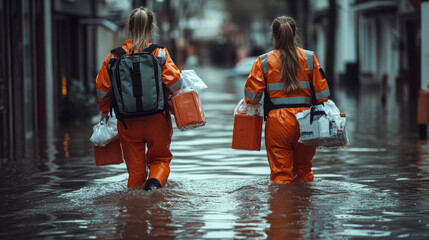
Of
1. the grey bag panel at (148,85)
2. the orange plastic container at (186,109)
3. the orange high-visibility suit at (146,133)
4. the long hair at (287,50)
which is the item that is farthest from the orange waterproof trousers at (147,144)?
the long hair at (287,50)

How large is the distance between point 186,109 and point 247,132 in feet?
2.17

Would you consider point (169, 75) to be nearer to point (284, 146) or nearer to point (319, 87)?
point (284, 146)

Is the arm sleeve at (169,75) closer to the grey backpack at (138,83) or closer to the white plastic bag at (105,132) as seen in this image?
the grey backpack at (138,83)

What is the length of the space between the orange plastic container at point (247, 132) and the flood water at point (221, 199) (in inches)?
15.6

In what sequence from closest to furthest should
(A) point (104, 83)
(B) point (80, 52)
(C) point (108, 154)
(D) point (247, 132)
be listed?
(A) point (104, 83), (D) point (247, 132), (C) point (108, 154), (B) point (80, 52)

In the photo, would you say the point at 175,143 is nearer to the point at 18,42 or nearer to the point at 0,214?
the point at 18,42

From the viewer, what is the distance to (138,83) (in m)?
7.77

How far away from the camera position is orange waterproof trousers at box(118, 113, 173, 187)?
7.96 metres

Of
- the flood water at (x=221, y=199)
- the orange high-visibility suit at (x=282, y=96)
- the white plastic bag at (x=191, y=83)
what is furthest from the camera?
the white plastic bag at (x=191, y=83)

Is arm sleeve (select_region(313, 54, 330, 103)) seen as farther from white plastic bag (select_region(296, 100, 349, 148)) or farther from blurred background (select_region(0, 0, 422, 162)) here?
blurred background (select_region(0, 0, 422, 162))

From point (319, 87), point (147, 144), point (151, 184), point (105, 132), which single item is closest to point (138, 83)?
point (147, 144)

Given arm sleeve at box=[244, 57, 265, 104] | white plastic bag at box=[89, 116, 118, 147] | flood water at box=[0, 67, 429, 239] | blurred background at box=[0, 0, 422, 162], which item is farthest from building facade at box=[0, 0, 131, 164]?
arm sleeve at box=[244, 57, 265, 104]

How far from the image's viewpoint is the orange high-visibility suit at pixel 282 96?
801 centimetres

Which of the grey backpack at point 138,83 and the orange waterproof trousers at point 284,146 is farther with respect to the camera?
the orange waterproof trousers at point 284,146
